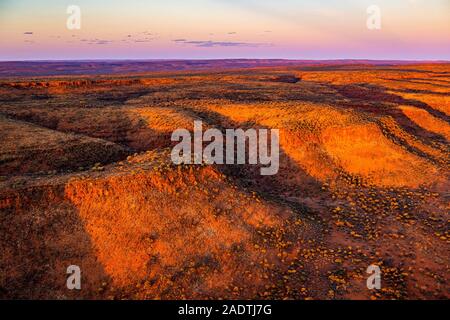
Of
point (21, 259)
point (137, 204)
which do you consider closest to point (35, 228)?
point (21, 259)

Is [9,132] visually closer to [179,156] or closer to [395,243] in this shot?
[179,156]

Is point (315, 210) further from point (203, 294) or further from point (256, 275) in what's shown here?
point (203, 294)

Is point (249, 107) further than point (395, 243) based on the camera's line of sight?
Yes

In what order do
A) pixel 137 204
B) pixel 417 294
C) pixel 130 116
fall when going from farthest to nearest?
1. pixel 130 116
2. pixel 137 204
3. pixel 417 294

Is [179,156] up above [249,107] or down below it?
below

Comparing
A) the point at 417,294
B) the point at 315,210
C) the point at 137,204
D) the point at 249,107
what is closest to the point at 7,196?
the point at 137,204

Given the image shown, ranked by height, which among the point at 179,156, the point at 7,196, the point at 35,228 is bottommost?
the point at 35,228

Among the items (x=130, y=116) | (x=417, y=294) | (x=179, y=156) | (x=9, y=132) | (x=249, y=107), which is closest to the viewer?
(x=417, y=294)

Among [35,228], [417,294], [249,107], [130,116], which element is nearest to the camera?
[417,294]

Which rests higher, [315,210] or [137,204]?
[137,204]

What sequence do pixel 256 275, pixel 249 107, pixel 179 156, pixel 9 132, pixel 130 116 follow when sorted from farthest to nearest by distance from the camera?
pixel 249 107 < pixel 130 116 < pixel 9 132 < pixel 179 156 < pixel 256 275
